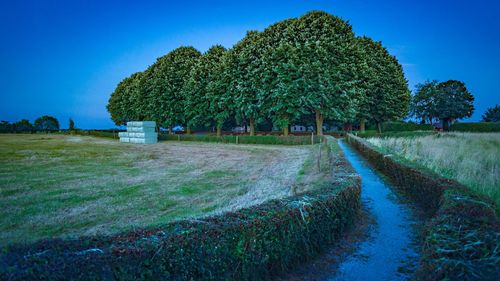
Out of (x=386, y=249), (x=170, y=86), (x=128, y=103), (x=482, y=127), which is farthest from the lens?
(x=128, y=103)

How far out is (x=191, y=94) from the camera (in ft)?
152

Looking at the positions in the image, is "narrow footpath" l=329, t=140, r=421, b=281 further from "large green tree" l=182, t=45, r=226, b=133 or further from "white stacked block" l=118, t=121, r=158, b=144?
"white stacked block" l=118, t=121, r=158, b=144

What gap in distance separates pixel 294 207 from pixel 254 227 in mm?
1054

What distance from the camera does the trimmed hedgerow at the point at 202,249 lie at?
2.70 meters

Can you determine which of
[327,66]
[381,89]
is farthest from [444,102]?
[327,66]

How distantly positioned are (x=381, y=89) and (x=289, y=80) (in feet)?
56.5

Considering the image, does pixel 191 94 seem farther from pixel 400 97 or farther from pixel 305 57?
pixel 400 97

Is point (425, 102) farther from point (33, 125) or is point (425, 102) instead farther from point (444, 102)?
point (33, 125)

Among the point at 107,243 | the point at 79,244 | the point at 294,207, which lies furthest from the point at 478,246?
the point at 79,244

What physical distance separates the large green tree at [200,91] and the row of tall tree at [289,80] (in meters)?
0.15

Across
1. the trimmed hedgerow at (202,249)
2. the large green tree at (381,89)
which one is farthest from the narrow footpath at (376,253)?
the large green tree at (381,89)

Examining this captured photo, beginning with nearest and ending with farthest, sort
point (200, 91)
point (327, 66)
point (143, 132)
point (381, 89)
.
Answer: point (327, 66) → point (381, 89) → point (143, 132) → point (200, 91)

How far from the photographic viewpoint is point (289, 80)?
33.4 m

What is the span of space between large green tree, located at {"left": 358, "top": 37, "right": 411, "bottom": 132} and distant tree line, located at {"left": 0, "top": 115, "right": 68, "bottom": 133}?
3903 inches
